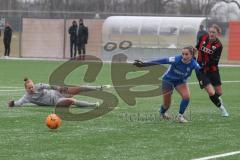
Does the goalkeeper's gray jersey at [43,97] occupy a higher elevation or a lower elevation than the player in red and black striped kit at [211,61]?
lower

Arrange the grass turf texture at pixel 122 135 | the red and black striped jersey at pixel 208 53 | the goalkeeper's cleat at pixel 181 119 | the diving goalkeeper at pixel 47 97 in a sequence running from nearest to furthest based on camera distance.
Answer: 1. the grass turf texture at pixel 122 135
2. the goalkeeper's cleat at pixel 181 119
3. the red and black striped jersey at pixel 208 53
4. the diving goalkeeper at pixel 47 97

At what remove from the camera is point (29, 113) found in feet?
45.1

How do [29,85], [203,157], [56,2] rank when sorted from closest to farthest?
[203,157], [29,85], [56,2]

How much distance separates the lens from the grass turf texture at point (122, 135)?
366 inches

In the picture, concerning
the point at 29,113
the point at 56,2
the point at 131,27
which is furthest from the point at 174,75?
the point at 56,2

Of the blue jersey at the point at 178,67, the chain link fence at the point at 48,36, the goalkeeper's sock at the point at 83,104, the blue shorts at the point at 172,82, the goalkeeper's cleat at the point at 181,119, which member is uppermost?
the blue jersey at the point at 178,67

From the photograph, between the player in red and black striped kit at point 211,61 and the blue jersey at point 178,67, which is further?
the player in red and black striped kit at point 211,61

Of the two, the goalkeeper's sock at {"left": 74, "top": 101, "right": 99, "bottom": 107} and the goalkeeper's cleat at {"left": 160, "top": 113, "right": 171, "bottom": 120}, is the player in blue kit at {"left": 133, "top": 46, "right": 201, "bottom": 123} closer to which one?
the goalkeeper's cleat at {"left": 160, "top": 113, "right": 171, "bottom": 120}

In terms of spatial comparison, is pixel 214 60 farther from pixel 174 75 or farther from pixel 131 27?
pixel 131 27

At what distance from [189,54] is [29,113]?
3.52m

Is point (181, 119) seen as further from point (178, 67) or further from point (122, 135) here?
point (122, 135)

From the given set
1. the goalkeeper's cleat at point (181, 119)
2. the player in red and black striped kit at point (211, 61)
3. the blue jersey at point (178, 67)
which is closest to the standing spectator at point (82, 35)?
the player in red and black striped kit at point (211, 61)

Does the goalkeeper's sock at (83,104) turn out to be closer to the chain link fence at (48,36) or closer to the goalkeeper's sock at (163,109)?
the goalkeeper's sock at (163,109)

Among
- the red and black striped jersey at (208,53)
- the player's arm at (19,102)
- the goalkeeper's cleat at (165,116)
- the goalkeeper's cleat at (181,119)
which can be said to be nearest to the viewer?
the goalkeeper's cleat at (181,119)
